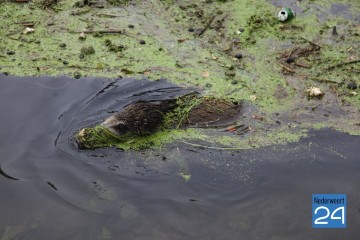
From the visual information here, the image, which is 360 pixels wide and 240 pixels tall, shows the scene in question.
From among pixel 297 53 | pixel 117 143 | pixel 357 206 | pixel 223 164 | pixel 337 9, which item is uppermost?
pixel 337 9

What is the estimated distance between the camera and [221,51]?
6.97 meters

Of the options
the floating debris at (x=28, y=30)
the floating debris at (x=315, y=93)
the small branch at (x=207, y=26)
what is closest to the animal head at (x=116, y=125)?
the floating debris at (x=315, y=93)

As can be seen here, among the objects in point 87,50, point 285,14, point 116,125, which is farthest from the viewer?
point 285,14

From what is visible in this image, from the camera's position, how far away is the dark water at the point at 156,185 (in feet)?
14.0

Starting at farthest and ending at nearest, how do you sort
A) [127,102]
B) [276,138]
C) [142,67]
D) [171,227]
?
[142,67] < [127,102] < [276,138] < [171,227]

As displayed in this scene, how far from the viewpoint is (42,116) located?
5.63 metres

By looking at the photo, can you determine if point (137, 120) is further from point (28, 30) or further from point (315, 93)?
point (28, 30)

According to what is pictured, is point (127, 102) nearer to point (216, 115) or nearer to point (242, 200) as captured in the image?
point (216, 115)

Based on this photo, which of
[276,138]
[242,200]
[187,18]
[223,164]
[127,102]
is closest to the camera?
[242,200]

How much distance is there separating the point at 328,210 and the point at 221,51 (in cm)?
346

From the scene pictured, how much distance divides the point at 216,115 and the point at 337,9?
4.08m

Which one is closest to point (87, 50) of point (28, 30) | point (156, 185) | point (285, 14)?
point (28, 30)

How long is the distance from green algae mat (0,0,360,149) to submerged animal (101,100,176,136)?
20 centimetres

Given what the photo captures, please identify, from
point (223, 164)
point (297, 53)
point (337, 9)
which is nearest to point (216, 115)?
point (223, 164)
